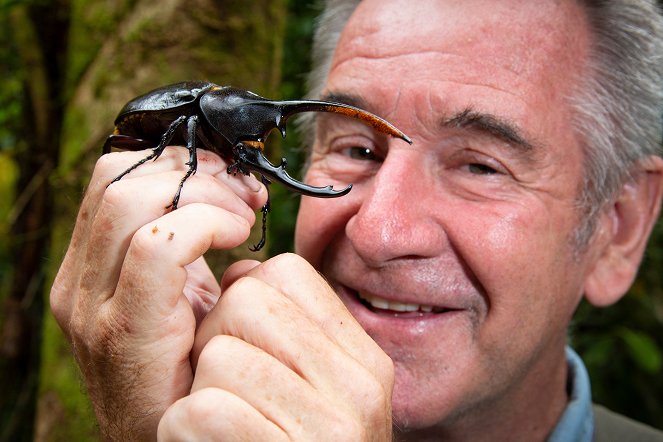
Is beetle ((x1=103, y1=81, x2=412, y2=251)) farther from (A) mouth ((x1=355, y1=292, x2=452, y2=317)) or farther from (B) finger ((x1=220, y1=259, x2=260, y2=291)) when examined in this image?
(A) mouth ((x1=355, y1=292, x2=452, y2=317))

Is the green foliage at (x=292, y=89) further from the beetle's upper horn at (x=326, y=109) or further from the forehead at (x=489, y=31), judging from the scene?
the beetle's upper horn at (x=326, y=109)

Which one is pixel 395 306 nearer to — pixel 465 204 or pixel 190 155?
pixel 465 204

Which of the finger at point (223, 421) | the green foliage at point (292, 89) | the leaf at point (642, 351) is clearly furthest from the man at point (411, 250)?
the green foliage at point (292, 89)

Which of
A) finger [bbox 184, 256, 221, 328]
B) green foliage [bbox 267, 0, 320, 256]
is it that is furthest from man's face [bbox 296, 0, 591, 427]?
green foliage [bbox 267, 0, 320, 256]

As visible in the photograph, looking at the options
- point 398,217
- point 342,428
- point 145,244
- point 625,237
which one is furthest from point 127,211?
point 625,237

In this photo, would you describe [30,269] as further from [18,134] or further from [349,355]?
[349,355]

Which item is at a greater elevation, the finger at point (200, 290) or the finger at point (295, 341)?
the finger at point (295, 341)
